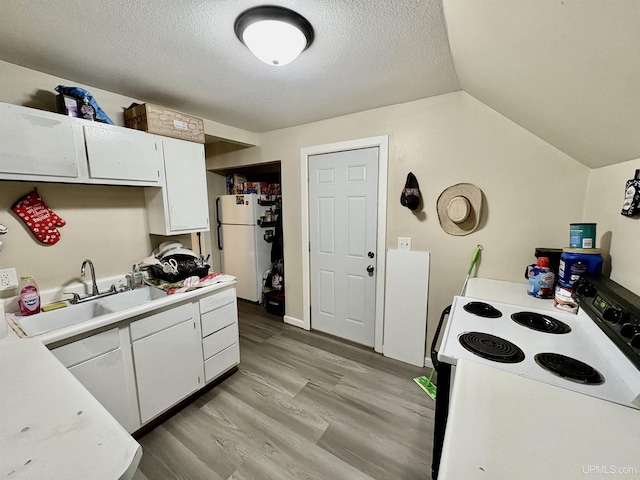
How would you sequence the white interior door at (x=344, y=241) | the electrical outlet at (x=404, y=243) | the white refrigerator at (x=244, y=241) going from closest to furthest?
the electrical outlet at (x=404, y=243)
the white interior door at (x=344, y=241)
the white refrigerator at (x=244, y=241)

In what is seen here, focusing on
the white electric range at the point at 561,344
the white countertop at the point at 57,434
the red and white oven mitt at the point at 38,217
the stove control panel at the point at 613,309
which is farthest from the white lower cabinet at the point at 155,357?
the stove control panel at the point at 613,309

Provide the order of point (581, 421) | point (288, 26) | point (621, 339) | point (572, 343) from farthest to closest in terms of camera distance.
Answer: point (288, 26) < point (572, 343) < point (621, 339) < point (581, 421)

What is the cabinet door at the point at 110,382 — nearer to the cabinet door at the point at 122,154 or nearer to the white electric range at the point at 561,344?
the cabinet door at the point at 122,154

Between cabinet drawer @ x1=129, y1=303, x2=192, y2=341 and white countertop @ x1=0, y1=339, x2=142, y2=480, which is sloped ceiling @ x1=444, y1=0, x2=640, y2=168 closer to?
white countertop @ x1=0, y1=339, x2=142, y2=480

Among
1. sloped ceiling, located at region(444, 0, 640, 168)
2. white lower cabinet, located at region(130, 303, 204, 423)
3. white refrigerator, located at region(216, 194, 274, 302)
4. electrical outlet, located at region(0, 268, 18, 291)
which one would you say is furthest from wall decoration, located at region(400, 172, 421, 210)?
electrical outlet, located at region(0, 268, 18, 291)

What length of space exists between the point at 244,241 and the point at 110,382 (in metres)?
2.47

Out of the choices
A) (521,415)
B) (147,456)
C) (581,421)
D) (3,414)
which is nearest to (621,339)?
(581,421)

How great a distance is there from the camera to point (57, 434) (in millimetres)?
652

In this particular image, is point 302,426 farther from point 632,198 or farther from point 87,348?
point 632,198

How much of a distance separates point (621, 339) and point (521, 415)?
491mm

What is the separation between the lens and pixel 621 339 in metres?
0.85

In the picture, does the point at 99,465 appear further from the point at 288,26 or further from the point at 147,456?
the point at 288,26

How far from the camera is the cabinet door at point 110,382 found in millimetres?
1400

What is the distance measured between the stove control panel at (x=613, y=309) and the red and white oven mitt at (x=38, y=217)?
285cm
